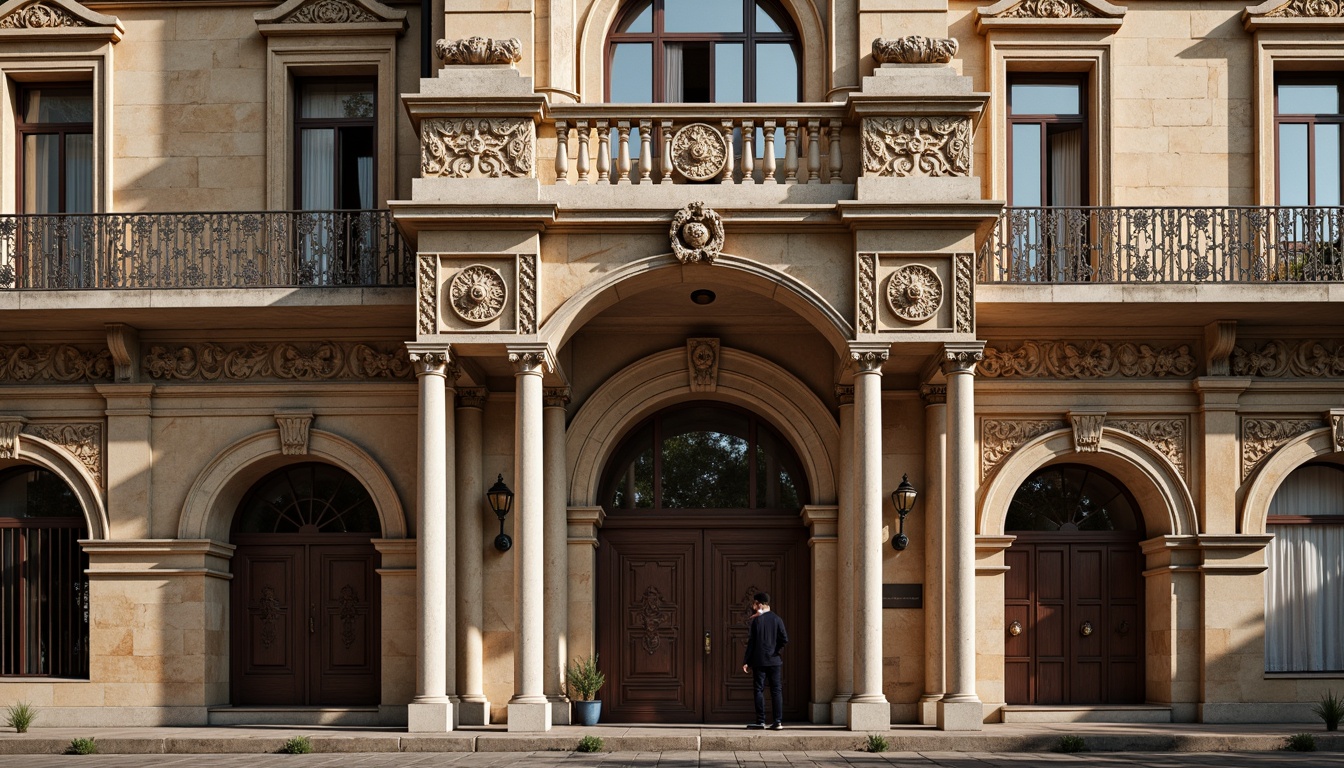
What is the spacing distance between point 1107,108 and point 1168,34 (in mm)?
A: 1131

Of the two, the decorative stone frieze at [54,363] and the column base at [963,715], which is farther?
the decorative stone frieze at [54,363]

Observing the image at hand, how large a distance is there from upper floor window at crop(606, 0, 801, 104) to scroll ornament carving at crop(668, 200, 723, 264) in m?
2.41

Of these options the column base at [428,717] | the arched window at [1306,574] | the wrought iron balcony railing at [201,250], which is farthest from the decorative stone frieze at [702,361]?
the arched window at [1306,574]

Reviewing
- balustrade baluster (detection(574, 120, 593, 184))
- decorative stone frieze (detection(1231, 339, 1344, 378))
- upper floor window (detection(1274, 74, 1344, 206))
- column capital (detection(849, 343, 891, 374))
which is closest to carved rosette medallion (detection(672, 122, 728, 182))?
balustrade baluster (detection(574, 120, 593, 184))

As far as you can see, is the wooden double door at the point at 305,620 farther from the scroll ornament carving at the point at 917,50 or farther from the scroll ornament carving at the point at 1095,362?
the scroll ornament carving at the point at 917,50

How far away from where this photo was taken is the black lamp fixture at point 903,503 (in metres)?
17.0

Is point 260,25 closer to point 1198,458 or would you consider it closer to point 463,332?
point 463,332

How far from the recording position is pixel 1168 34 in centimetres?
1766

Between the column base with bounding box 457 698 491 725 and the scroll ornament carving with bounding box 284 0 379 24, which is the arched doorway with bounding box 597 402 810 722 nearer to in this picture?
the column base with bounding box 457 698 491 725

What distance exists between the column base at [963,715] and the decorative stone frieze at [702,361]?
465 cm

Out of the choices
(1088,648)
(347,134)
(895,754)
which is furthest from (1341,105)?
(347,134)

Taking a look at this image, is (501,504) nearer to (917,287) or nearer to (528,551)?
(528,551)

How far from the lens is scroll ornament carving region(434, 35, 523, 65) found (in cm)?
1586

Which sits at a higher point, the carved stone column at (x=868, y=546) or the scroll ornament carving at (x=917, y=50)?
the scroll ornament carving at (x=917, y=50)
